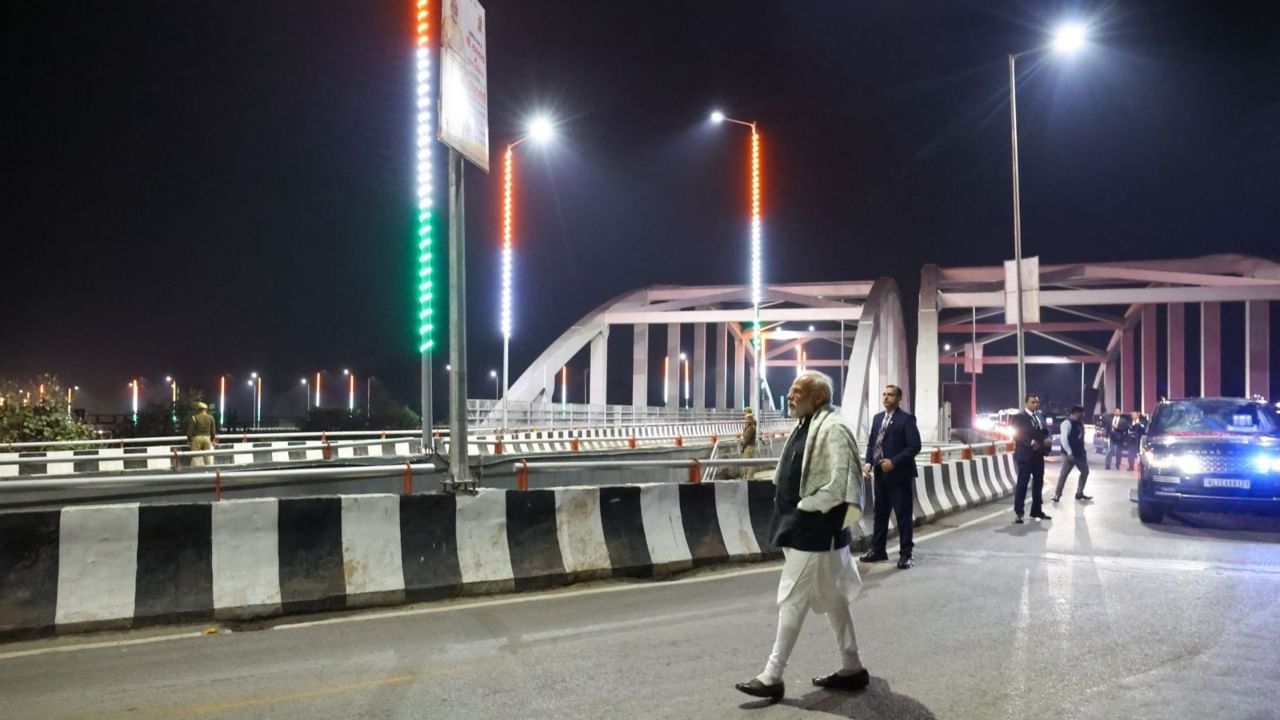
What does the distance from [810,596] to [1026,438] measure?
28.9 ft

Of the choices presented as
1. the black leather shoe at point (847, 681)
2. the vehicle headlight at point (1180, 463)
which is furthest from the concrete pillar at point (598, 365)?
the black leather shoe at point (847, 681)

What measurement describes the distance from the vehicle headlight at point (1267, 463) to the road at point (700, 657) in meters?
3.68

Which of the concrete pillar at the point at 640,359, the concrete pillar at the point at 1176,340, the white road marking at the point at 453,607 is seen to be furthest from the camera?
the concrete pillar at the point at 640,359

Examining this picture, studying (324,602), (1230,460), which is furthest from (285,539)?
(1230,460)

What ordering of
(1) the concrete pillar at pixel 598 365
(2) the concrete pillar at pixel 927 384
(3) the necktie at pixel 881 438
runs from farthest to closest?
(1) the concrete pillar at pixel 598 365 → (2) the concrete pillar at pixel 927 384 → (3) the necktie at pixel 881 438

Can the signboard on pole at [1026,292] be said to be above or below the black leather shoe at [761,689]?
above

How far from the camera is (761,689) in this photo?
468 cm

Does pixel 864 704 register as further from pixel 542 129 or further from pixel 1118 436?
pixel 1118 436

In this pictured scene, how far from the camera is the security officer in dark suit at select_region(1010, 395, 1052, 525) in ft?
40.9

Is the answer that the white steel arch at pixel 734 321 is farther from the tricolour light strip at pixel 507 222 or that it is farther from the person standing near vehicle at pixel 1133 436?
the tricolour light strip at pixel 507 222

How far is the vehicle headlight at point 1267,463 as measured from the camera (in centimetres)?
1149

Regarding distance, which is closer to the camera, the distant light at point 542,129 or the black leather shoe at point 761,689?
the black leather shoe at point 761,689

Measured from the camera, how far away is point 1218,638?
6035mm

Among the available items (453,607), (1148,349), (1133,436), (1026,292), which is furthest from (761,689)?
(1148,349)
